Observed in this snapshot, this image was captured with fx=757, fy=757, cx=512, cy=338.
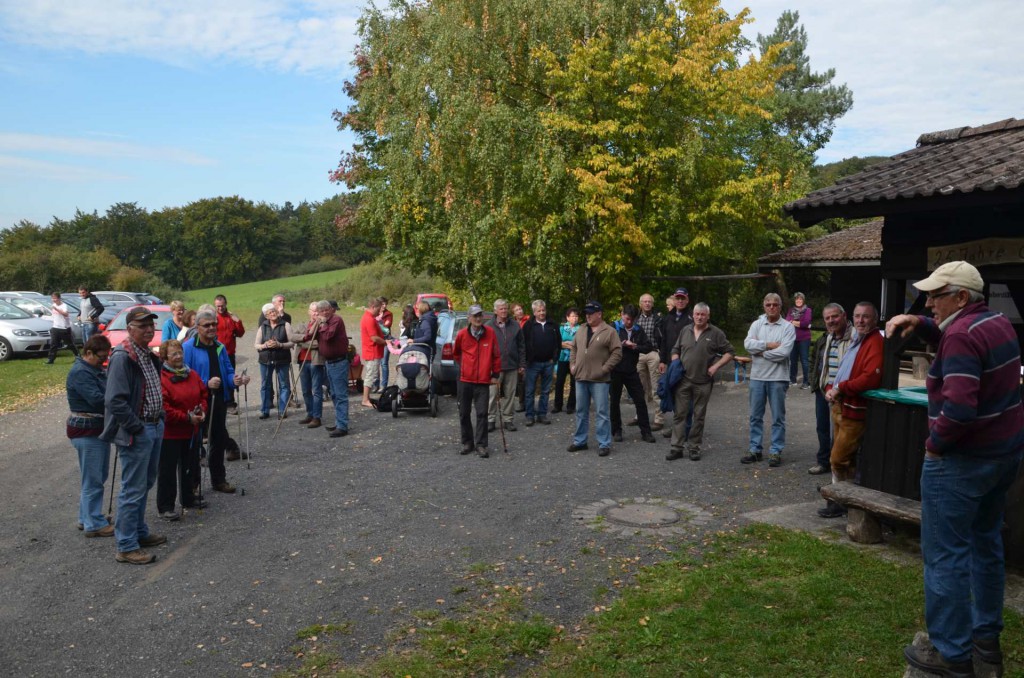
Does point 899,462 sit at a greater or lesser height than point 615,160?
lesser

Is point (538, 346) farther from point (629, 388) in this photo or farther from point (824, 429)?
point (824, 429)

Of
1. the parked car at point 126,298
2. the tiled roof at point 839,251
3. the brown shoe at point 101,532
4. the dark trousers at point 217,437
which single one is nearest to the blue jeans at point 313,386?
the dark trousers at point 217,437

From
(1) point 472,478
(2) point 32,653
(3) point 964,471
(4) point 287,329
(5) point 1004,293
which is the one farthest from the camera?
(4) point 287,329

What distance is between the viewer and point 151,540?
21.4 feet

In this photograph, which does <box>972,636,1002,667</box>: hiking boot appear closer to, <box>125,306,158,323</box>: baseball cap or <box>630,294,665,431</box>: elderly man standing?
<box>125,306,158,323</box>: baseball cap

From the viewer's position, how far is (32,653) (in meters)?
4.69

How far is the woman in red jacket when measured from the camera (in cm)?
696

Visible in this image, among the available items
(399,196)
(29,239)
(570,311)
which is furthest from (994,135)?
(29,239)

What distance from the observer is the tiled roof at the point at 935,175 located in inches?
258

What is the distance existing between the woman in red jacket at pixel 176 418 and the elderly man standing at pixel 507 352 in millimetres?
4793

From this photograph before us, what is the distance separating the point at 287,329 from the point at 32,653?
25.4 ft

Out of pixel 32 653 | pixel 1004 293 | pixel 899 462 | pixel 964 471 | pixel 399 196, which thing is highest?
pixel 399 196

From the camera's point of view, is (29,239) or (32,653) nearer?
(32,653)

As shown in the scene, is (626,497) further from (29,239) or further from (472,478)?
(29,239)
